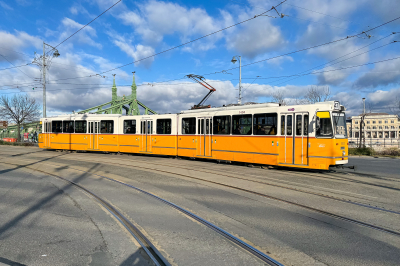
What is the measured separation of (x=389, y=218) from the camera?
18.6 ft

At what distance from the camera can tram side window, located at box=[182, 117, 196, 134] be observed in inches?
644

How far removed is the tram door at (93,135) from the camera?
2094 cm

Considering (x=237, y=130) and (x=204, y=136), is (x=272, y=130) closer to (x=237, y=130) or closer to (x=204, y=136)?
(x=237, y=130)

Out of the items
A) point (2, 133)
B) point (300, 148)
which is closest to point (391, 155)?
point (300, 148)

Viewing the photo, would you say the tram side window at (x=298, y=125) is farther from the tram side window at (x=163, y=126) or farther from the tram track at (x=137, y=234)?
the tram side window at (x=163, y=126)

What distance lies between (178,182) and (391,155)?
74.3 ft

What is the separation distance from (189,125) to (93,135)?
8763mm

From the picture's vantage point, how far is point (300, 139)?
462 inches

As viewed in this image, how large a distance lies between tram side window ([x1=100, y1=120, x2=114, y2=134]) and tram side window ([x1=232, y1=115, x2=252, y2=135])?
10.3 metres

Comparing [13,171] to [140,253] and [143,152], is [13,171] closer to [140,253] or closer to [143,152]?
[143,152]

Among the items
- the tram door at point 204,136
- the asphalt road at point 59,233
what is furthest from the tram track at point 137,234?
the tram door at point 204,136

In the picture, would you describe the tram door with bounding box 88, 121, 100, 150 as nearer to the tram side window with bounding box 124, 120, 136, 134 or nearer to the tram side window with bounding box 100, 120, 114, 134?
the tram side window with bounding box 100, 120, 114, 134

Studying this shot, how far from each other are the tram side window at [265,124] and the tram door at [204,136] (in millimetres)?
3037

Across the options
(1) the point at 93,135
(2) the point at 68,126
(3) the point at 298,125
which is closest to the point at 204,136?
(3) the point at 298,125
